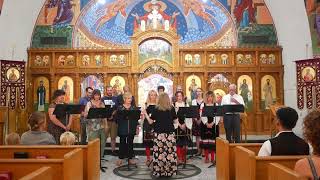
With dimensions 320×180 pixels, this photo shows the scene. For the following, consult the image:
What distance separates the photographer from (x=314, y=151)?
2750 mm

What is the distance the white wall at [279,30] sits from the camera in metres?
12.5

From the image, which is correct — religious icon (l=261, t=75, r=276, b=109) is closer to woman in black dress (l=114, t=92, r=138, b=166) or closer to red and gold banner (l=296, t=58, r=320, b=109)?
red and gold banner (l=296, t=58, r=320, b=109)

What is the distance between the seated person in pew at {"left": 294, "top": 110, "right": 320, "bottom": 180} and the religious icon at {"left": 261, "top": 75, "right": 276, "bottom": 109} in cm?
1176

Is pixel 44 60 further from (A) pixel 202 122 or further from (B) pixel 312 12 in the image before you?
(B) pixel 312 12

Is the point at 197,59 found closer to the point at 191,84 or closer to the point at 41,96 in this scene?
the point at 191,84

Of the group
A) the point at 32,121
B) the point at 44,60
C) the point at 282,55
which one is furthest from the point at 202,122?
the point at 44,60

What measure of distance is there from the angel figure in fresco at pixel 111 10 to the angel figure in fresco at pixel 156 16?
0.60 metres

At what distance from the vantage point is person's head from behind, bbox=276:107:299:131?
144 inches

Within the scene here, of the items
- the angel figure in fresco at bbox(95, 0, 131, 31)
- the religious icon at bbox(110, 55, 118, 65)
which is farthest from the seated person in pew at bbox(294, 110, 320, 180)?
the angel figure in fresco at bbox(95, 0, 131, 31)

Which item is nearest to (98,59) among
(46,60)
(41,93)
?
(46,60)

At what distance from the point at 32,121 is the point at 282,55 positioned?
37.2 feet

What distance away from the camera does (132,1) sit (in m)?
15.6

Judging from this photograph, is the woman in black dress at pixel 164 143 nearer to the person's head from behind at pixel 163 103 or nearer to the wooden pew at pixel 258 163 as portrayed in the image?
the person's head from behind at pixel 163 103

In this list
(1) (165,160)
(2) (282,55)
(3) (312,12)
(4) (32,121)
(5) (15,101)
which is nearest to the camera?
(4) (32,121)
